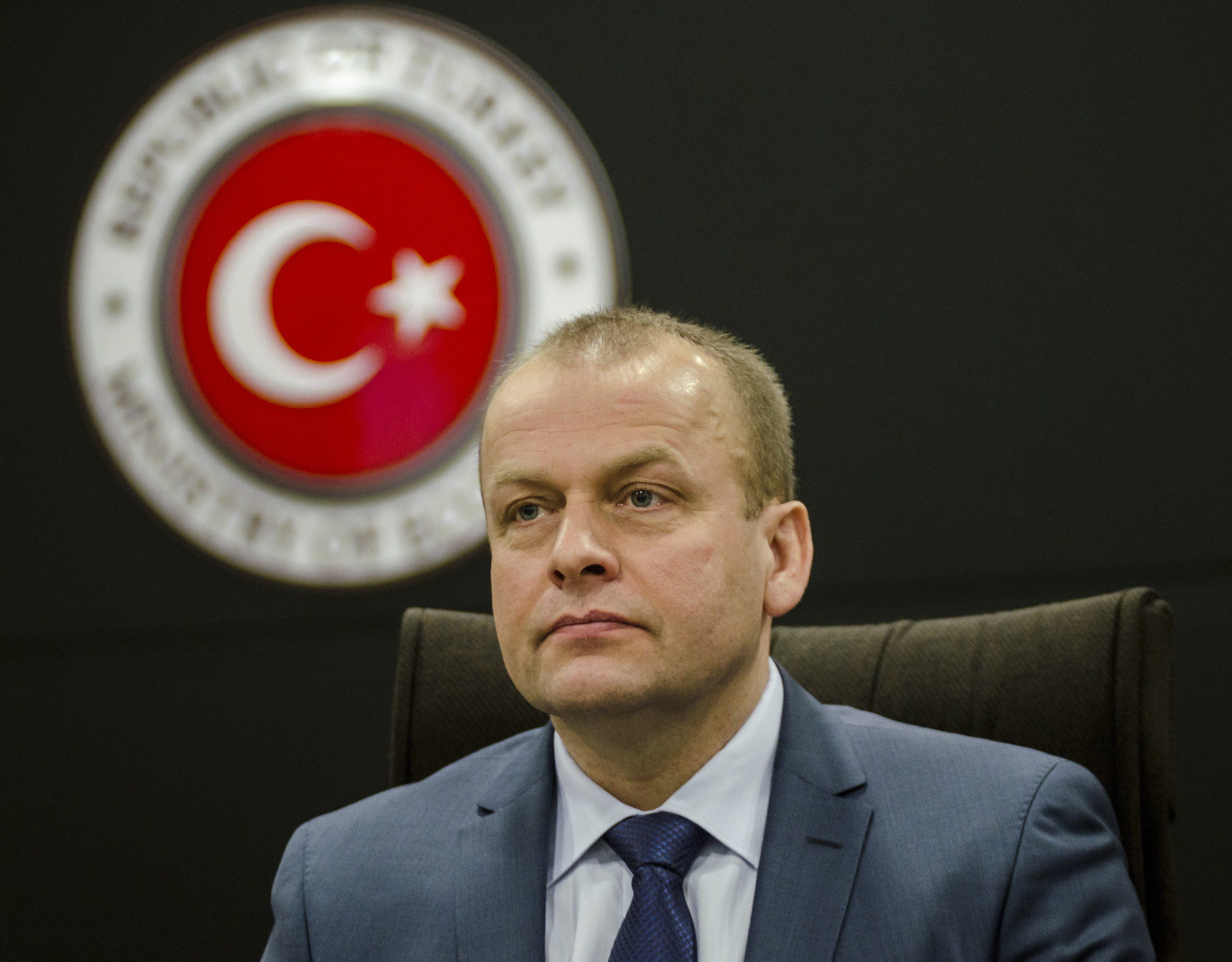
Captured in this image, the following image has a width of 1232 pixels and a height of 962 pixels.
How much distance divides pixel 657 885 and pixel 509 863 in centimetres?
19

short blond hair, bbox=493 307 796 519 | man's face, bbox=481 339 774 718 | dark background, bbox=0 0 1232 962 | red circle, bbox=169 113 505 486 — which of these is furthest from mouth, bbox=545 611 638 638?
red circle, bbox=169 113 505 486

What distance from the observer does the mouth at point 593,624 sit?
4.07 feet

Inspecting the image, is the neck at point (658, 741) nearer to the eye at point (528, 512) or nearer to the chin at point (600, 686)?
the chin at point (600, 686)

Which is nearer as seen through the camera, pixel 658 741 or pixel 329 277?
pixel 658 741

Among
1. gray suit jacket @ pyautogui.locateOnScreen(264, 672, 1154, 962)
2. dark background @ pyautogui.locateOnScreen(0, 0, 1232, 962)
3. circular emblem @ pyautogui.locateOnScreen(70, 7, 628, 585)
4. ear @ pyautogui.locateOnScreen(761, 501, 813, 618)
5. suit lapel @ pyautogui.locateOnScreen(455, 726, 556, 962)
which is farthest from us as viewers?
circular emblem @ pyautogui.locateOnScreen(70, 7, 628, 585)

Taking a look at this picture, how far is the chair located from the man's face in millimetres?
249

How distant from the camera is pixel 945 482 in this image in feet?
7.02

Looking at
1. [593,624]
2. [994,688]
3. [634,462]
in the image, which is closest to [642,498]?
[634,462]

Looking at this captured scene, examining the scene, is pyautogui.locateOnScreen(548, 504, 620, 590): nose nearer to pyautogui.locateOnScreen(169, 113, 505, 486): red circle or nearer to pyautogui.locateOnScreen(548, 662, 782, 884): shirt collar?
pyautogui.locateOnScreen(548, 662, 782, 884): shirt collar

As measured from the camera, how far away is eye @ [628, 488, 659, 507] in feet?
4.25

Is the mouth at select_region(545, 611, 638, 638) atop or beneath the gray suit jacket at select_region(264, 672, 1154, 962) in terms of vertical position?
atop

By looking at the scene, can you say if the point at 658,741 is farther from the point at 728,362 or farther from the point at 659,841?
the point at 728,362

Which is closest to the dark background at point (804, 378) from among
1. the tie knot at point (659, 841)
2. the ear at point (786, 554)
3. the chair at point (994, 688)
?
the chair at point (994, 688)

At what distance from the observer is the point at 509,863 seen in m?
1.34
